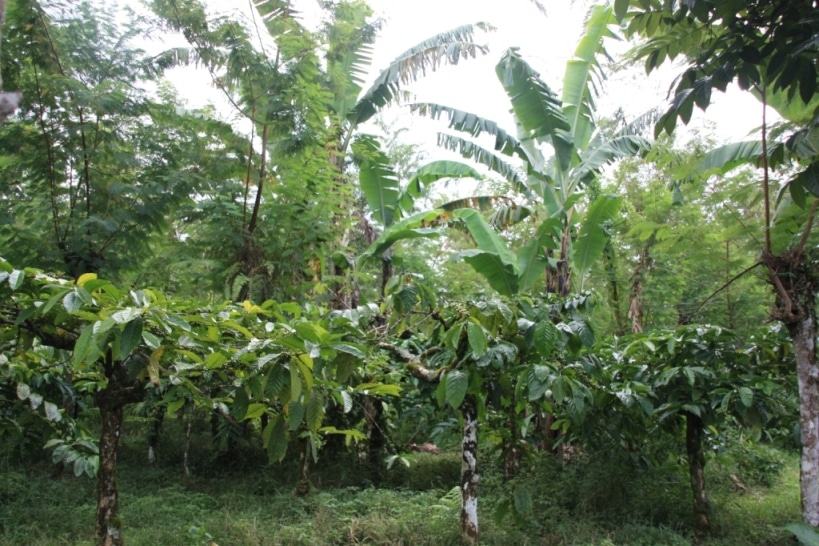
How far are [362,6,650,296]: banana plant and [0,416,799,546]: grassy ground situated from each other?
224 cm

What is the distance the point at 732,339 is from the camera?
4.30 m

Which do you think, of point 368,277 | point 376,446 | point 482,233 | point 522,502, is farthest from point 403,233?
point 522,502

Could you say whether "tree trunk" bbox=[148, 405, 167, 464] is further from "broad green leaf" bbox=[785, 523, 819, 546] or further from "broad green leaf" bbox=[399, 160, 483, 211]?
"broad green leaf" bbox=[785, 523, 819, 546]

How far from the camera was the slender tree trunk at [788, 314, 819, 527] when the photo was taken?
Answer: 3.96 meters

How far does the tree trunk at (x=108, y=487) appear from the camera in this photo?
278 cm

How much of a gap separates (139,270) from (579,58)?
19.6ft

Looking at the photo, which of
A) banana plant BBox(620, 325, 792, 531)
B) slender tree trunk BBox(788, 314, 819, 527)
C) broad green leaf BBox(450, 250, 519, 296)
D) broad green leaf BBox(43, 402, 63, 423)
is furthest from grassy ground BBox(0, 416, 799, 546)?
→ broad green leaf BBox(450, 250, 519, 296)

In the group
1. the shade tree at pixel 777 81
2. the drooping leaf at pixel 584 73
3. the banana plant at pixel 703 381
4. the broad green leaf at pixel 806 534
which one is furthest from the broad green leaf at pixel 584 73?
the broad green leaf at pixel 806 534

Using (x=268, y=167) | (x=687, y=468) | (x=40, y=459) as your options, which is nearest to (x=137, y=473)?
(x=40, y=459)

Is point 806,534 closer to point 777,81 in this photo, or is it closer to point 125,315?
point 777,81

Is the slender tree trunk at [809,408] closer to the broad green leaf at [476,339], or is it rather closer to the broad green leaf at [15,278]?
the broad green leaf at [476,339]

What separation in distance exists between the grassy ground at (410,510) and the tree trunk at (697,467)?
0.16m

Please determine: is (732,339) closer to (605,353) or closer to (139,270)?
(605,353)

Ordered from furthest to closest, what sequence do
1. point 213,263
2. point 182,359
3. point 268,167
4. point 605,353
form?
point 268,167 < point 213,263 < point 605,353 < point 182,359
